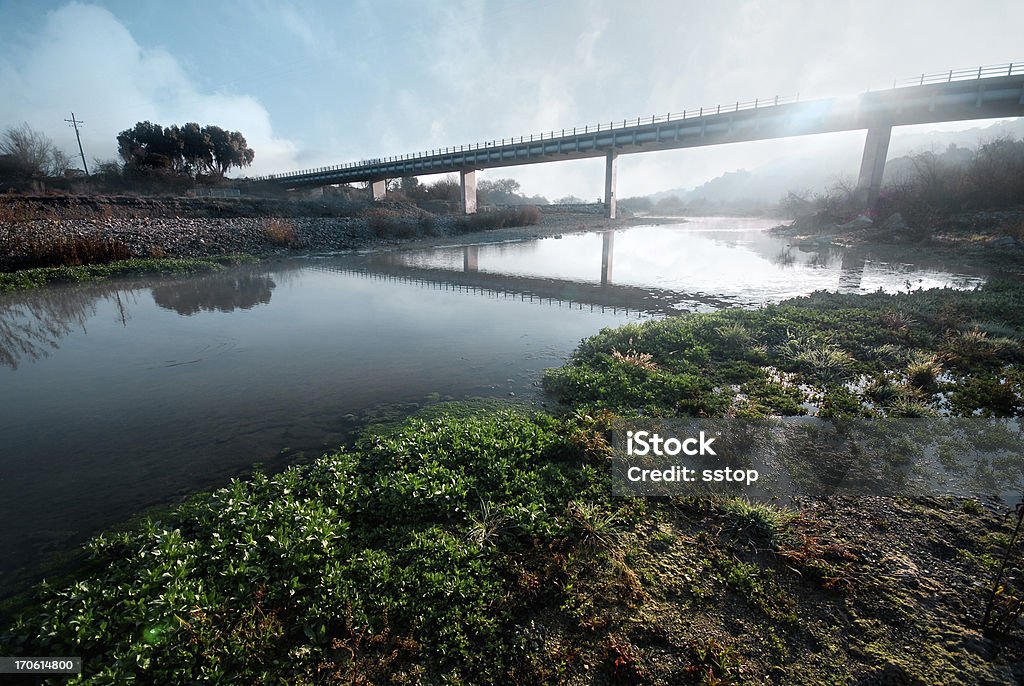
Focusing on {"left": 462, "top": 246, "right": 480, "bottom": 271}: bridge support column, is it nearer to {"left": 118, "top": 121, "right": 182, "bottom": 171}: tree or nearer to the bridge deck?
the bridge deck

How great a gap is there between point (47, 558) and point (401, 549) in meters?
3.42

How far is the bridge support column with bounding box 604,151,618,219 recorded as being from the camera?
69312 millimetres

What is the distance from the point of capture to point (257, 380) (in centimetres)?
823

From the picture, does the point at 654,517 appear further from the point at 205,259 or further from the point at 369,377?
the point at 205,259

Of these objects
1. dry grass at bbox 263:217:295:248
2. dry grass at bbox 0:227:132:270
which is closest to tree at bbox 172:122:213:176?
dry grass at bbox 263:217:295:248

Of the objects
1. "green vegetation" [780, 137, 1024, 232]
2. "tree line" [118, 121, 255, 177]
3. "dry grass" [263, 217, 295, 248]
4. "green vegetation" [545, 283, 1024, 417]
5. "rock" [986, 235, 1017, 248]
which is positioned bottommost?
"green vegetation" [545, 283, 1024, 417]

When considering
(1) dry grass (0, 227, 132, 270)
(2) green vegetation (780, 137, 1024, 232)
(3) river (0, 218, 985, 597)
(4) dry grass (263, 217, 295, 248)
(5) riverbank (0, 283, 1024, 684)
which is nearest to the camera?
(5) riverbank (0, 283, 1024, 684)

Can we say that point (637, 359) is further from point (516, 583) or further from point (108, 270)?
point (108, 270)

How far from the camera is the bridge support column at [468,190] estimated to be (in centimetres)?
7144

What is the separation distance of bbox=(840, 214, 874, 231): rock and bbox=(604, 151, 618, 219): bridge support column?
126ft

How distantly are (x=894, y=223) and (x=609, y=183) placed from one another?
44.0 m

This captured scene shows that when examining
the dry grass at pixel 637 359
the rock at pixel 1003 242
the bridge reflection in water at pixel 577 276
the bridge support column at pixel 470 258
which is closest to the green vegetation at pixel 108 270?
the bridge reflection in water at pixel 577 276

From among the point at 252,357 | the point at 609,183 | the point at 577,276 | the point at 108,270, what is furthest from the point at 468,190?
the point at 252,357

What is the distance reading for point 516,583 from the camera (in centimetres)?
372
